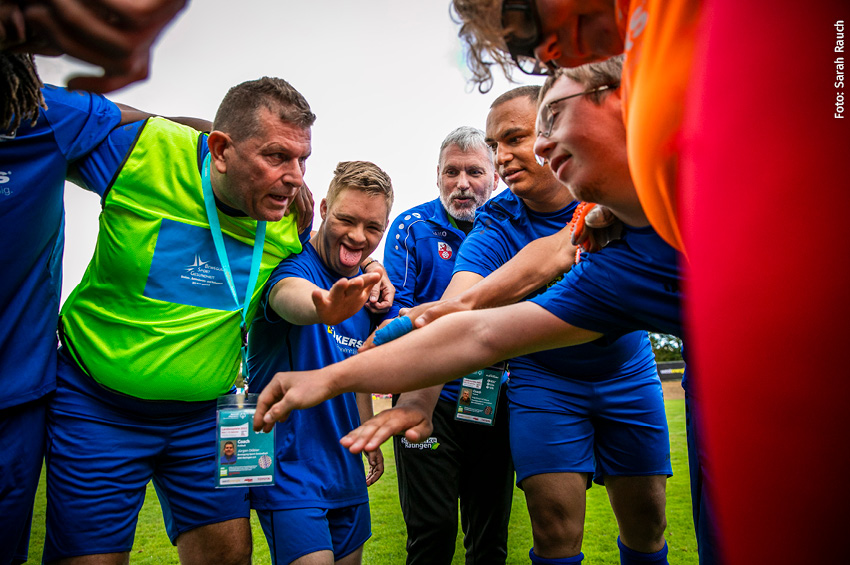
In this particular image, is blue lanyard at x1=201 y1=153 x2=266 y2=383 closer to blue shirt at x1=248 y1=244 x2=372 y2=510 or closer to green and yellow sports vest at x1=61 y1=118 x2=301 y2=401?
green and yellow sports vest at x1=61 y1=118 x2=301 y2=401

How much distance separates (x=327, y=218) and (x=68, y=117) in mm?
1227

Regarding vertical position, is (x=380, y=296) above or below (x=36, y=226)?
below

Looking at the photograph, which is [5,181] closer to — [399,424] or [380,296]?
[399,424]

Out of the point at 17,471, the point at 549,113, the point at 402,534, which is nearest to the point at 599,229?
the point at 549,113

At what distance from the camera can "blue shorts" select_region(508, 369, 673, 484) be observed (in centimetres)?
291

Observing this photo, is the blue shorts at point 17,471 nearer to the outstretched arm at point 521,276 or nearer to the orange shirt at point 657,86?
the outstretched arm at point 521,276

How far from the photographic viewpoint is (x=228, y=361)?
104 inches

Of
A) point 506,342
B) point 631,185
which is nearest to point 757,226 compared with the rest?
point 631,185

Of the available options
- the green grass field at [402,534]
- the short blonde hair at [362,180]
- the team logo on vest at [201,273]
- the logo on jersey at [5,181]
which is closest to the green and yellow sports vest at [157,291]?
the team logo on vest at [201,273]

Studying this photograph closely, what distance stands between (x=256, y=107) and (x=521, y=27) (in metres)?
1.47

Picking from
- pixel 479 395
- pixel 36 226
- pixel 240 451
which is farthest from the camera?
pixel 479 395

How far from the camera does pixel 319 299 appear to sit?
215 centimetres

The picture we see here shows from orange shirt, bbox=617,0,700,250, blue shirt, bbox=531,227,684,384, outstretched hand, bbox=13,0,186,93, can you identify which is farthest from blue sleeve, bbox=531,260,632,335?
outstretched hand, bbox=13,0,186,93

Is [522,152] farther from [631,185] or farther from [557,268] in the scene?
[631,185]
